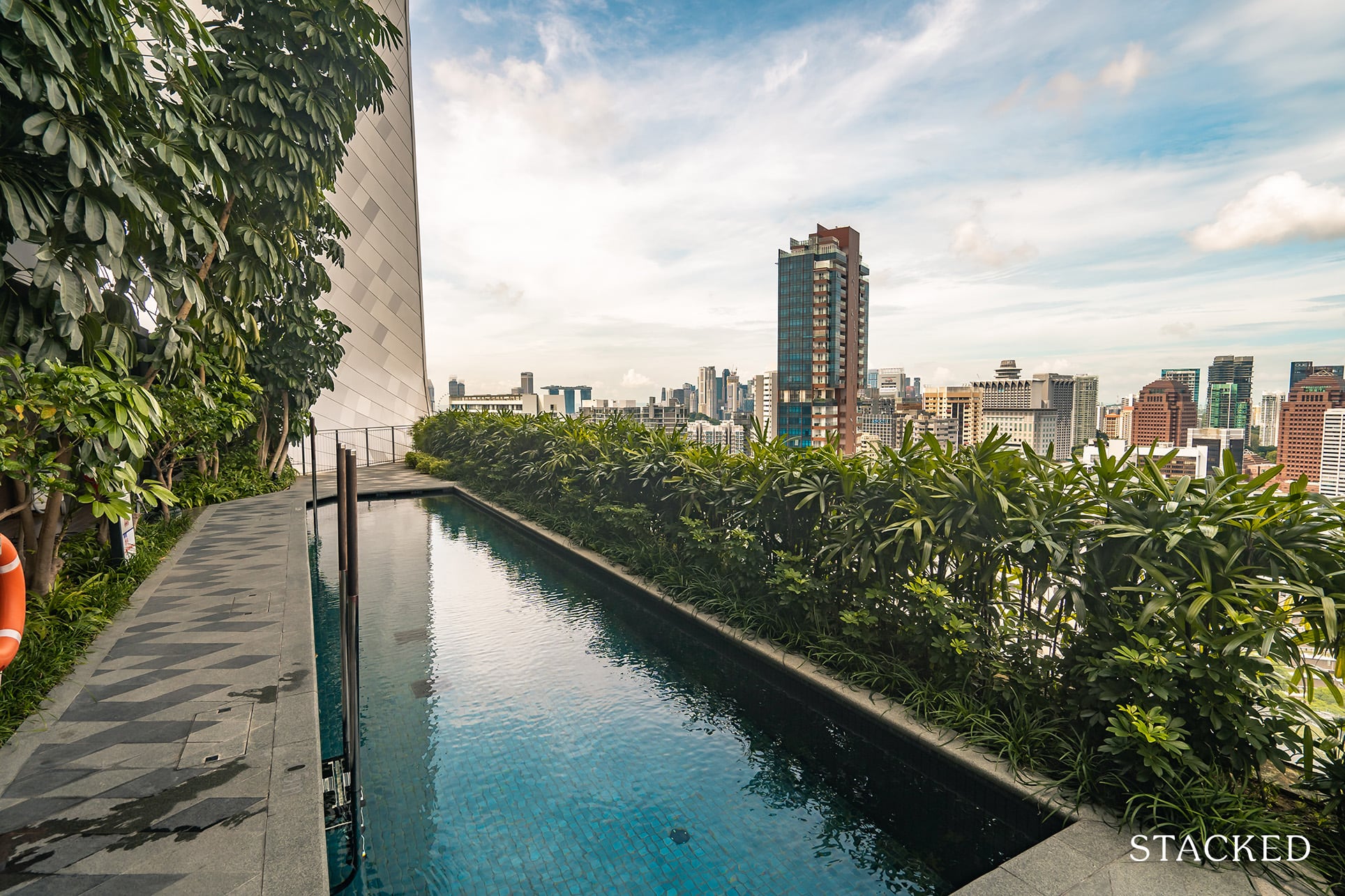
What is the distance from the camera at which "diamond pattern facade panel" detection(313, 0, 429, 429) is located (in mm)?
17641

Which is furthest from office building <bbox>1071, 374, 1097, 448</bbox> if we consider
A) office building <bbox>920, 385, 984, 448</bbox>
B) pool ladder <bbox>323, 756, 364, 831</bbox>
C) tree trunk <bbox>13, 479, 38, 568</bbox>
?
tree trunk <bbox>13, 479, 38, 568</bbox>

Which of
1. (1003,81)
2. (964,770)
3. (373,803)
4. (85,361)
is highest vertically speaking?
(1003,81)

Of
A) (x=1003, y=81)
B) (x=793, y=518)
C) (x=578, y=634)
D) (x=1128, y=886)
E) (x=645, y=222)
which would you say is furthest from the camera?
(x=645, y=222)

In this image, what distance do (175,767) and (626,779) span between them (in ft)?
6.52

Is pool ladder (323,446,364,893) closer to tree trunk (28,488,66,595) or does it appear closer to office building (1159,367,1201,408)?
tree trunk (28,488,66,595)

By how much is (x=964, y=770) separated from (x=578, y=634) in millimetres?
3148

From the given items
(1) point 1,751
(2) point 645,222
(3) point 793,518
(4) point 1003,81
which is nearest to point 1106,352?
(4) point 1003,81

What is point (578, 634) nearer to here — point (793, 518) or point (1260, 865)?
point (793, 518)

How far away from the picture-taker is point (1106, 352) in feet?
35.6

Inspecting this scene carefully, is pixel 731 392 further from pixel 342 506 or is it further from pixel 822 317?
pixel 342 506

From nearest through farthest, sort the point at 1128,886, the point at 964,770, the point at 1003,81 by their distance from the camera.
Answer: the point at 1128,886 < the point at 964,770 < the point at 1003,81

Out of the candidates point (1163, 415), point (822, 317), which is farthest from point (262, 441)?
point (822, 317)

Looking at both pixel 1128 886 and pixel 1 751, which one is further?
pixel 1 751

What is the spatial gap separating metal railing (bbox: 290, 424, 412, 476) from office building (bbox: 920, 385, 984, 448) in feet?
45.7
